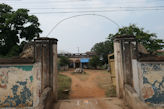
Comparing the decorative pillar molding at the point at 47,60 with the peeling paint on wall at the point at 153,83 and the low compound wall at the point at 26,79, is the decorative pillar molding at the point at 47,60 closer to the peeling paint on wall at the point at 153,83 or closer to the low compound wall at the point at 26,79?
the low compound wall at the point at 26,79

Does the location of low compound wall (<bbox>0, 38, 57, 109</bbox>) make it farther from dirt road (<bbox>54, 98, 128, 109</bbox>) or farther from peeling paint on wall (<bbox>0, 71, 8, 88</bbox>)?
dirt road (<bbox>54, 98, 128, 109</bbox>)

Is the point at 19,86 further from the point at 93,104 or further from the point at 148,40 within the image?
the point at 148,40

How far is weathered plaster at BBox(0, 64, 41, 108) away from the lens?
16.7 feet

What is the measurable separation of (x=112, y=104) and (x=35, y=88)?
150 inches

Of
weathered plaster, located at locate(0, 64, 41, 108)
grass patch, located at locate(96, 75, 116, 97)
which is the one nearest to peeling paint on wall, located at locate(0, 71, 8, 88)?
weathered plaster, located at locate(0, 64, 41, 108)

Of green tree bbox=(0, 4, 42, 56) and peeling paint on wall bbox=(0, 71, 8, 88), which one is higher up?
green tree bbox=(0, 4, 42, 56)

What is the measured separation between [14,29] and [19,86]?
14.3m

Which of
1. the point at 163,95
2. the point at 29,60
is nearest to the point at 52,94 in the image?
the point at 29,60

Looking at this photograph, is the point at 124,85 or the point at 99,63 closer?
the point at 124,85

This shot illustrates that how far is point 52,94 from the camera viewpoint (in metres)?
5.40

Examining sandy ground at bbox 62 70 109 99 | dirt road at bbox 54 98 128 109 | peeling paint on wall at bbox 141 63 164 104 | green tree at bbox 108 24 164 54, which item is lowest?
sandy ground at bbox 62 70 109 99

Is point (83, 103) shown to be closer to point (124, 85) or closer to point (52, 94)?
point (52, 94)

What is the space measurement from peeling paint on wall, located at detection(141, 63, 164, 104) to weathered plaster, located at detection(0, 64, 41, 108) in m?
5.32

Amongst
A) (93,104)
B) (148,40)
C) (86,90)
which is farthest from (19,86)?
(148,40)
